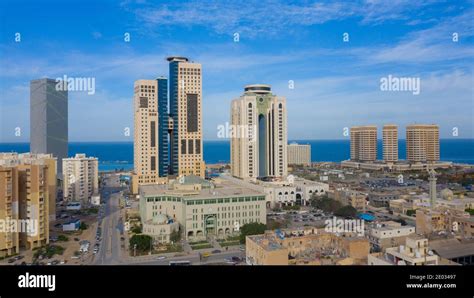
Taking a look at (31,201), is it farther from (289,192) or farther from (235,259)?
(289,192)

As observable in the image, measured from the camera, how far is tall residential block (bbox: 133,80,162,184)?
76.8ft

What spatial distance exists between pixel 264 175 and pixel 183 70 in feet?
27.0

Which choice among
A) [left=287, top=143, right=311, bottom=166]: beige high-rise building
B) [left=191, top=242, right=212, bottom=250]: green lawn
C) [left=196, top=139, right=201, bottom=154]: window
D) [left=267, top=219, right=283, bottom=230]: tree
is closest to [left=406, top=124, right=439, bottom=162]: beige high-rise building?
[left=287, top=143, right=311, bottom=166]: beige high-rise building

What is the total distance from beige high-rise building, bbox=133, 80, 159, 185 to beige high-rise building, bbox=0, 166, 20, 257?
12092mm

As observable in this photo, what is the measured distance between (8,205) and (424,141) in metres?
36.8

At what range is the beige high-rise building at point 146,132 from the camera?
23.4 metres

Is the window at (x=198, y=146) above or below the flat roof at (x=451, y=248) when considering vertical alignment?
above

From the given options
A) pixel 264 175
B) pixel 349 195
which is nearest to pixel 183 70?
pixel 264 175

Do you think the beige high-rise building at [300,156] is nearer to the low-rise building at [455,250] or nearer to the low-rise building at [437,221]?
the low-rise building at [437,221]

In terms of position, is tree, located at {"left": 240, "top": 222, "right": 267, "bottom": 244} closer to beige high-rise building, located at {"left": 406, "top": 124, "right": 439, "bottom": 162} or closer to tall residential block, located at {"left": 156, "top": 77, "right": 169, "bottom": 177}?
tall residential block, located at {"left": 156, "top": 77, "right": 169, "bottom": 177}

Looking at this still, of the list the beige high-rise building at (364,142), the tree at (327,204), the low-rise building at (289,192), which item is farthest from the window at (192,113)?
the beige high-rise building at (364,142)

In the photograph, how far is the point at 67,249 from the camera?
12.3 meters

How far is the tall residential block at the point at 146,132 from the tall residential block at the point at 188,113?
1347 mm
